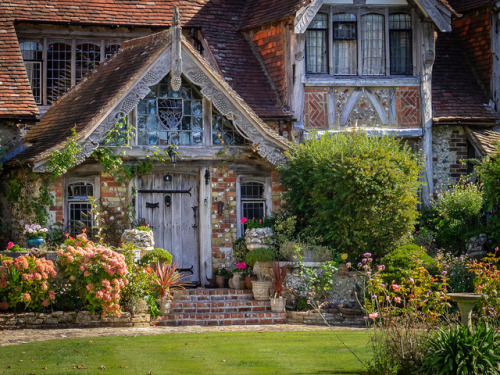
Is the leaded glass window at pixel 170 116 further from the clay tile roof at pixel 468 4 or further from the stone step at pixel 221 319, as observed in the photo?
the clay tile roof at pixel 468 4

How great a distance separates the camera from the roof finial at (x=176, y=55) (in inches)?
807

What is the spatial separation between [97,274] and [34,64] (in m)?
7.43

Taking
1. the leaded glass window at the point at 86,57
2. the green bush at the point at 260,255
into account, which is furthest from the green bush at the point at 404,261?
the leaded glass window at the point at 86,57

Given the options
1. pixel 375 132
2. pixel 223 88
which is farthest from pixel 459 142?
pixel 223 88

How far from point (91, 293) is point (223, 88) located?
5.58 meters

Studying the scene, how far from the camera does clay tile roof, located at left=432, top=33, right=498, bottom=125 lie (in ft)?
79.6

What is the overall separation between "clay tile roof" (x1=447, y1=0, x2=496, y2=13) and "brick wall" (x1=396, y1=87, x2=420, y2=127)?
3044mm

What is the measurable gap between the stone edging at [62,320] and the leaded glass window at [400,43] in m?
9.76

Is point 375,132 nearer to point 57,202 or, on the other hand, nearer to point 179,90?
point 179,90

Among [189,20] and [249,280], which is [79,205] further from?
[189,20]

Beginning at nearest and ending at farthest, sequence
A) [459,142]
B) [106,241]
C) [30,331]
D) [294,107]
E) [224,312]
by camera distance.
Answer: [30,331]
[224,312]
[106,241]
[294,107]
[459,142]

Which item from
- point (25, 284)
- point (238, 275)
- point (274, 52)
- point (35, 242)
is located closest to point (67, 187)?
point (35, 242)

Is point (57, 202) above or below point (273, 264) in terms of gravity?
above

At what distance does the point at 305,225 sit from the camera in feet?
72.3
